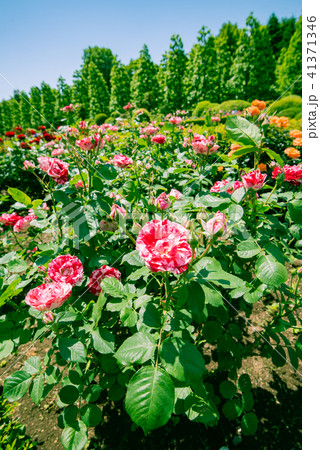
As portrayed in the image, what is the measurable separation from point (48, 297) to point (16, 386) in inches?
16.8

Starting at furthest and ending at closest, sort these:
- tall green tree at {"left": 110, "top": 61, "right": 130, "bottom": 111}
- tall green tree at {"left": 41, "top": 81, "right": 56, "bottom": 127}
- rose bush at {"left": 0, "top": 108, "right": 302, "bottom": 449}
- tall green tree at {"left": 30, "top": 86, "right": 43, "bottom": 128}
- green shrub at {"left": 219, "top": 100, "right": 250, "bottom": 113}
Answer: tall green tree at {"left": 30, "top": 86, "right": 43, "bottom": 128}
tall green tree at {"left": 41, "top": 81, "right": 56, "bottom": 127}
tall green tree at {"left": 110, "top": 61, "right": 130, "bottom": 111}
green shrub at {"left": 219, "top": 100, "right": 250, "bottom": 113}
rose bush at {"left": 0, "top": 108, "right": 302, "bottom": 449}

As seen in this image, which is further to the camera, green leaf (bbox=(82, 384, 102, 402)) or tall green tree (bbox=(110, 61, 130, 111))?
tall green tree (bbox=(110, 61, 130, 111))

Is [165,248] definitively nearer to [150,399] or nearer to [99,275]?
[150,399]

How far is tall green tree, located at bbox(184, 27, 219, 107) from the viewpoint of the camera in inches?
487

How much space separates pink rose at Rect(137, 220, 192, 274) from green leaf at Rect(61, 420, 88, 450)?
884 millimetres

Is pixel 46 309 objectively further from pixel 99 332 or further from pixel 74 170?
pixel 74 170

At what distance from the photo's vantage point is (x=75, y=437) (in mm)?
962

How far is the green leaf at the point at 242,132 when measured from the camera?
96 cm

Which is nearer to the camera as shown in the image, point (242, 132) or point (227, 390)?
point (242, 132)

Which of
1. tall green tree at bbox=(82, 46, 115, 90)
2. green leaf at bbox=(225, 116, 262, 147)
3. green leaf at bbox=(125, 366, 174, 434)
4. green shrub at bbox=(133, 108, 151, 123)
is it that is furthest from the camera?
tall green tree at bbox=(82, 46, 115, 90)

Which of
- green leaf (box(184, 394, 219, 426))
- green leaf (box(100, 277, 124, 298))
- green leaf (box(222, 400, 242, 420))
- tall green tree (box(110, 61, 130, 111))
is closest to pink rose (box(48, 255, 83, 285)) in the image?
green leaf (box(100, 277, 124, 298))

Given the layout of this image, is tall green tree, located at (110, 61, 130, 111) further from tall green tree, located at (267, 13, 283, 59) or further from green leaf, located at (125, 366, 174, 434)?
tall green tree, located at (267, 13, 283, 59)

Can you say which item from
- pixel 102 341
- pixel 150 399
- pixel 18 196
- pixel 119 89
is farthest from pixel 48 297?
pixel 119 89
